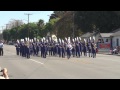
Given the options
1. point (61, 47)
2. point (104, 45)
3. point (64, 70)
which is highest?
point (61, 47)

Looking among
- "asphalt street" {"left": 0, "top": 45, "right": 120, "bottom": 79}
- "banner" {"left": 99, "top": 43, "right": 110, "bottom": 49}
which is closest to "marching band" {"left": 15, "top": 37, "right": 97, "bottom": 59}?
"asphalt street" {"left": 0, "top": 45, "right": 120, "bottom": 79}

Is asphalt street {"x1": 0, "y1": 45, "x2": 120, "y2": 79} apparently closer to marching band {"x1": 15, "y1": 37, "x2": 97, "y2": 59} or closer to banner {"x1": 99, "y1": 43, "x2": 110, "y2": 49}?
marching band {"x1": 15, "y1": 37, "x2": 97, "y2": 59}

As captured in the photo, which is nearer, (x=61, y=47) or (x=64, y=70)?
(x=64, y=70)

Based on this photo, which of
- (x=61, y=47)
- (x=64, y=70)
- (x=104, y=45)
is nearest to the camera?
(x=64, y=70)

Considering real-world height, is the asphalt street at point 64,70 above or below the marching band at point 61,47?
below

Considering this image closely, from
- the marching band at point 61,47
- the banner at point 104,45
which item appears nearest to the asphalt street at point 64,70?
the marching band at point 61,47

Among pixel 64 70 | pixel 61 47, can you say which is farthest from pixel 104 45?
pixel 64 70

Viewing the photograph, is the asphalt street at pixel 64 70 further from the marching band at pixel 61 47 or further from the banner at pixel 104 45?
the banner at pixel 104 45

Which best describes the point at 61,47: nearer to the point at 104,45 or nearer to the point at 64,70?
the point at 64,70
